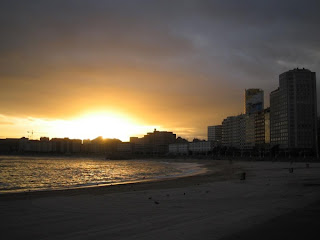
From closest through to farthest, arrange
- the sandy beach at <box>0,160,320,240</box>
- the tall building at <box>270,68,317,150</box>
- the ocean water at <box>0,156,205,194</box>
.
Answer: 1. the sandy beach at <box>0,160,320,240</box>
2. the ocean water at <box>0,156,205,194</box>
3. the tall building at <box>270,68,317,150</box>

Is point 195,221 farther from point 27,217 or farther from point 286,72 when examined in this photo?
point 286,72

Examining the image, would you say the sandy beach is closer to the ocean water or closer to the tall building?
the ocean water

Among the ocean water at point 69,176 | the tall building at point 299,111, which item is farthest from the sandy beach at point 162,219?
A: the tall building at point 299,111

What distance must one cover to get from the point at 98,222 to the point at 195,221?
375 cm

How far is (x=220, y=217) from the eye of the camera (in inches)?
489

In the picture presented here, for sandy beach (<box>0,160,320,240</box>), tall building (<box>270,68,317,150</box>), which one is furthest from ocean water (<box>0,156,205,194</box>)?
tall building (<box>270,68,317,150</box>)

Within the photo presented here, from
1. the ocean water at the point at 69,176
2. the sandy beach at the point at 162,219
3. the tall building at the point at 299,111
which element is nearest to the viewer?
the sandy beach at the point at 162,219

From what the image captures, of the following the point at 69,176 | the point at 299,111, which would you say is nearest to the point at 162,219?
the point at 69,176

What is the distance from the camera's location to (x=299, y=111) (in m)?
187

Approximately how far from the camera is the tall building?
598 ft

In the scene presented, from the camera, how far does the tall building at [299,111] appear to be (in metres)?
182

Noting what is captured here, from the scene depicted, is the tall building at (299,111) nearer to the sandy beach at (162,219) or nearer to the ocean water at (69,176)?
the ocean water at (69,176)

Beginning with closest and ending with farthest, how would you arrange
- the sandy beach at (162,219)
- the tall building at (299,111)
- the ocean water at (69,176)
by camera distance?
the sandy beach at (162,219), the ocean water at (69,176), the tall building at (299,111)

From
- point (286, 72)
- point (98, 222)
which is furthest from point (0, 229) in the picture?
point (286, 72)
